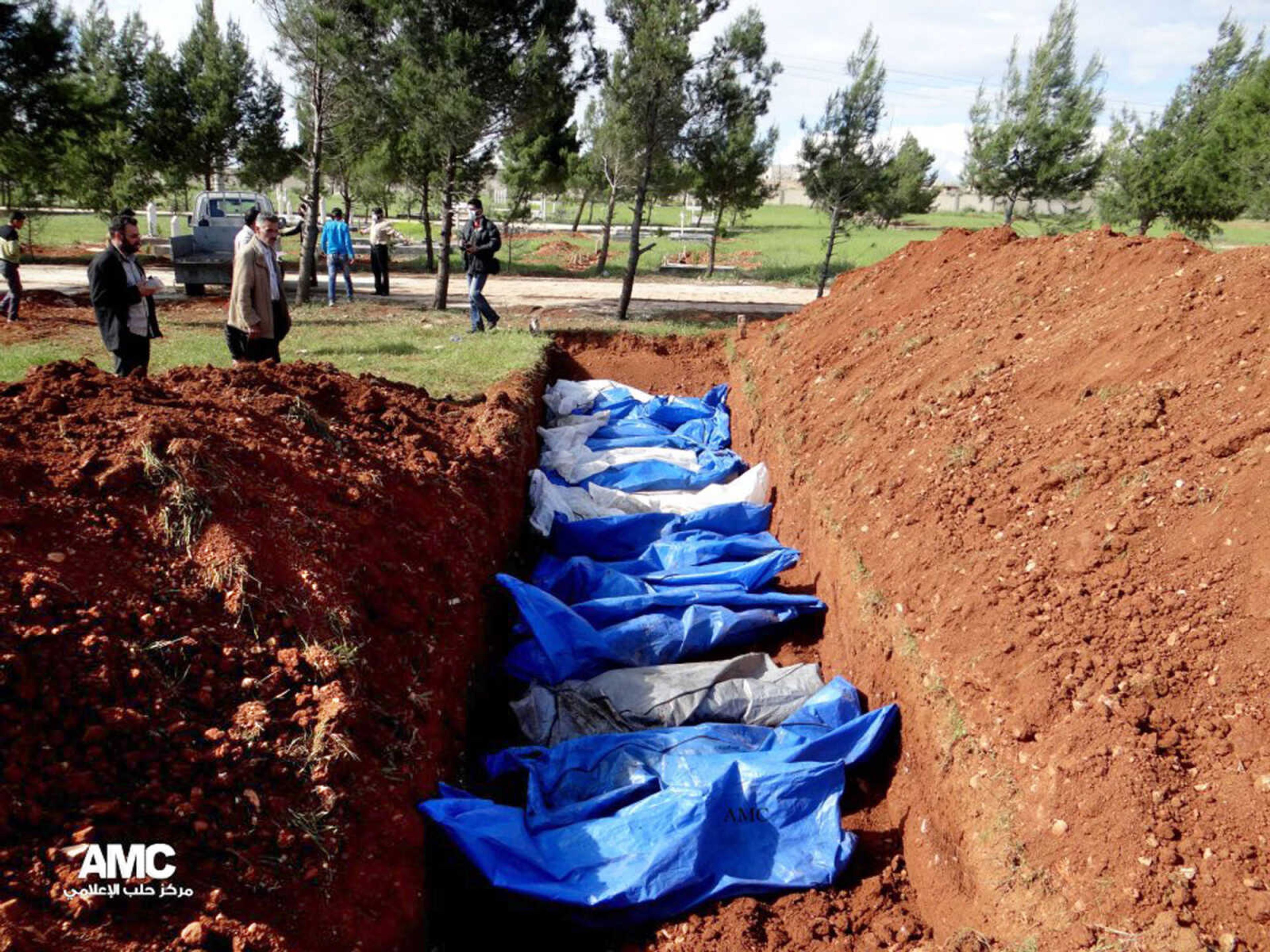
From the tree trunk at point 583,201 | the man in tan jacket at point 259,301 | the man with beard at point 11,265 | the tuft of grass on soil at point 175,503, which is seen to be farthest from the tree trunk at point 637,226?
the tree trunk at point 583,201

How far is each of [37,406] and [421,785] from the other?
288cm

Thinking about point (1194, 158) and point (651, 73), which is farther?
point (1194, 158)

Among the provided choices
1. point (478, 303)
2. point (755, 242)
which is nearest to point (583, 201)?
point (755, 242)

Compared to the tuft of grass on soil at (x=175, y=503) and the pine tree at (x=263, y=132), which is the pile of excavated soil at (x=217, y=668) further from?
the pine tree at (x=263, y=132)

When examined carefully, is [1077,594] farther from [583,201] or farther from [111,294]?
[583,201]

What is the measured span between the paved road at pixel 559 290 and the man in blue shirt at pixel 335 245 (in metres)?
1.55

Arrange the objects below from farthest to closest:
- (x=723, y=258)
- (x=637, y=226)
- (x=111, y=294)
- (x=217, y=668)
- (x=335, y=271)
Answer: (x=723, y=258)
(x=335, y=271)
(x=637, y=226)
(x=111, y=294)
(x=217, y=668)

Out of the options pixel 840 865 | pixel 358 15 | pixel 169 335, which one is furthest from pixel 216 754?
pixel 358 15

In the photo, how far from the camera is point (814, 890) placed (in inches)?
130

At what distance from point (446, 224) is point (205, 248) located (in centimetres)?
531

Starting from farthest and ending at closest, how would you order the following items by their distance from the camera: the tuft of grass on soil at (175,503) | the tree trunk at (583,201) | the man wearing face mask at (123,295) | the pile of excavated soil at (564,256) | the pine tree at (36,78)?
the tree trunk at (583,201) < the pile of excavated soil at (564,256) < the pine tree at (36,78) < the man wearing face mask at (123,295) < the tuft of grass on soil at (175,503)

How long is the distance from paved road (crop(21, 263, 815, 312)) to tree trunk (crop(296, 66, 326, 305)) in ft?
7.16

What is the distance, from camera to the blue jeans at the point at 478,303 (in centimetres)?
1217

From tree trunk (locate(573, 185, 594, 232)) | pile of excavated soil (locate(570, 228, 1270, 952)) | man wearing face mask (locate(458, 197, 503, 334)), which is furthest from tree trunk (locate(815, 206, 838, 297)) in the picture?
tree trunk (locate(573, 185, 594, 232))
